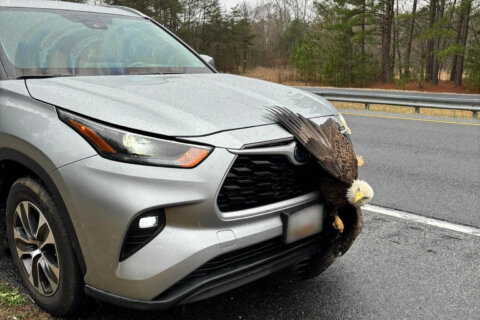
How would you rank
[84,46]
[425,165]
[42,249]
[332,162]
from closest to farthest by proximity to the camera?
[332,162]
[42,249]
[84,46]
[425,165]

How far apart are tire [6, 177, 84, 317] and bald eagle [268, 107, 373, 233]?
123cm

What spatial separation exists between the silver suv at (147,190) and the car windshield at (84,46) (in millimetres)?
98

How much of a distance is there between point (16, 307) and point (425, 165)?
5.25m

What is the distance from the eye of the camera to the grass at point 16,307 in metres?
2.33

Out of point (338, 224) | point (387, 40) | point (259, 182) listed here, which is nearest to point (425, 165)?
point (338, 224)

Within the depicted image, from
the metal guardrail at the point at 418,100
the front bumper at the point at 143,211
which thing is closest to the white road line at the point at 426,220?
the front bumper at the point at 143,211

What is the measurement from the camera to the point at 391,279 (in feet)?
9.44

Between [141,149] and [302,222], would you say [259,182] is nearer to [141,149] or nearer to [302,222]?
[302,222]

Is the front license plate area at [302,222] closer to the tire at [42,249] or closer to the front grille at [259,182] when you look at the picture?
the front grille at [259,182]

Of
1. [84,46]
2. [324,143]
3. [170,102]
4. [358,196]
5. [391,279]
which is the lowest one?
[391,279]

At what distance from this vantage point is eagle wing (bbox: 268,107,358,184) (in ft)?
7.06

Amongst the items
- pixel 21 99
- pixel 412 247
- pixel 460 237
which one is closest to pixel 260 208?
pixel 21 99

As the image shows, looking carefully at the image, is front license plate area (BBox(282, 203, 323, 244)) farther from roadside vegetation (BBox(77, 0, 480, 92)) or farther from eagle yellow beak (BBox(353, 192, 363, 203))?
roadside vegetation (BBox(77, 0, 480, 92))

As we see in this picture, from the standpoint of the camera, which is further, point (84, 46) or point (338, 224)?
point (84, 46)
